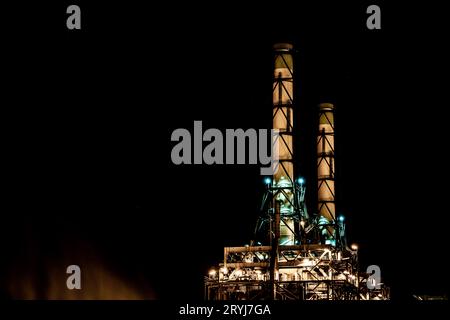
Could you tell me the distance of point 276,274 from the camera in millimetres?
46531

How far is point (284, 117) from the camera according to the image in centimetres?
5219

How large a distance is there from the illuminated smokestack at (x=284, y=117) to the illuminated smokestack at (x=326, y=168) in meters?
10.8

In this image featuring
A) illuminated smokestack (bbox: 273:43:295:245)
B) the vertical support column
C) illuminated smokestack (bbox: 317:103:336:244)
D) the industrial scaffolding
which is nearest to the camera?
the vertical support column

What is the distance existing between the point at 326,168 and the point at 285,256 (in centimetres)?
1692

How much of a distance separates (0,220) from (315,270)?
18484 mm

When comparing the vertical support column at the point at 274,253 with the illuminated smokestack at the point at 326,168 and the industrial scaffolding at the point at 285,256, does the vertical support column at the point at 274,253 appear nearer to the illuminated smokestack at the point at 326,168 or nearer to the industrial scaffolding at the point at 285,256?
the industrial scaffolding at the point at 285,256

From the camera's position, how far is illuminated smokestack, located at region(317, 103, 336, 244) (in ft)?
205

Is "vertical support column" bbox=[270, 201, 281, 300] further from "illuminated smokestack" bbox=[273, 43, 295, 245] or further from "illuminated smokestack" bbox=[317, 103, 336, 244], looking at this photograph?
"illuminated smokestack" bbox=[317, 103, 336, 244]

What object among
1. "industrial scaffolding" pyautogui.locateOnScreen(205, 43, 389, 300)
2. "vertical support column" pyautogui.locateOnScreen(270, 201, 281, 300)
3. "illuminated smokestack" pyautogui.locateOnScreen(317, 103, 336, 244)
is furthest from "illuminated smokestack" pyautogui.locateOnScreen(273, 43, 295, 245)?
"illuminated smokestack" pyautogui.locateOnScreen(317, 103, 336, 244)

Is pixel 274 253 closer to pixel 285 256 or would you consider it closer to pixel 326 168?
pixel 285 256

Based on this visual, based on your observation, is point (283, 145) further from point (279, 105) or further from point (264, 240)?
point (264, 240)

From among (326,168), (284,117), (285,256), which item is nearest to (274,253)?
(285,256)

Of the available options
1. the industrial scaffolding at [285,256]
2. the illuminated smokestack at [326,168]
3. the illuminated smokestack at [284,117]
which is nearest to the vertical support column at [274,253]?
the industrial scaffolding at [285,256]
